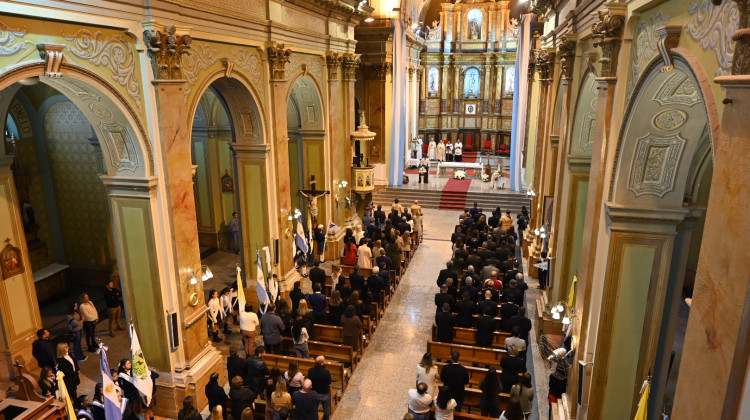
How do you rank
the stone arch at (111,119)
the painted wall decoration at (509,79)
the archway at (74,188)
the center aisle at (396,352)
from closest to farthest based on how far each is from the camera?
the stone arch at (111,119) < the archway at (74,188) < the center aisle at (396,352) < the painted wall decoration at (509,79)

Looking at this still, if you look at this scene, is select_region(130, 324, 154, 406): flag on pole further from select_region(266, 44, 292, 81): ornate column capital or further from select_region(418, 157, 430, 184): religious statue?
select_region(418, 157, 430, 184): religious statue

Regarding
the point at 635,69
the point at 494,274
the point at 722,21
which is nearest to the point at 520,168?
the point at 494,274

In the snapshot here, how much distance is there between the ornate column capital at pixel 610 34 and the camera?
5.70 m

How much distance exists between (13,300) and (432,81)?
2849 centimetres

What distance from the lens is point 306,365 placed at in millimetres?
8555

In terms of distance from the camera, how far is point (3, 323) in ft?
27.5

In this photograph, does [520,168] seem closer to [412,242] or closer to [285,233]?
[412,242]

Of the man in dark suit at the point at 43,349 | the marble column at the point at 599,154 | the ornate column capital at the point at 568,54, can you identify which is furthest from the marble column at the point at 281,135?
the marble column at the point at 599,154

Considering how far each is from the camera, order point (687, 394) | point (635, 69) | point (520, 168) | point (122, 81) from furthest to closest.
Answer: point (520, 168) → point (122, 81) → point (635, 69) → point (687, 394)

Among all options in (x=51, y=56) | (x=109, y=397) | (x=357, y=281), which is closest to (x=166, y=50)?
(x=51, y=56)

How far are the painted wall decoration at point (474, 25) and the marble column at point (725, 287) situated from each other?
30928 mm

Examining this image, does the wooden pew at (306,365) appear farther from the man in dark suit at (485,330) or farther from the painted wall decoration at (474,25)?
the painted wall decoration at (474,25)

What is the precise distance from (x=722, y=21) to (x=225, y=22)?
823cm

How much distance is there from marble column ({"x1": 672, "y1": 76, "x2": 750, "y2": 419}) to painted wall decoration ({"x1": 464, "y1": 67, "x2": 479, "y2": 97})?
30.9m
